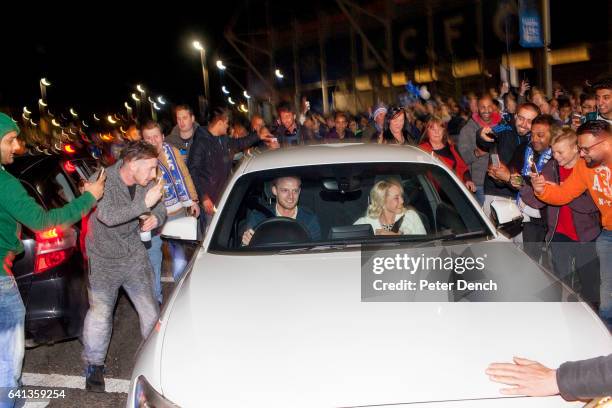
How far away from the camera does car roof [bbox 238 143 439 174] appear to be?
4.07 meters

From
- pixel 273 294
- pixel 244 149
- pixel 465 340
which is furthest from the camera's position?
pixel 244 149

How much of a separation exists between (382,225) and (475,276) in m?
1.03

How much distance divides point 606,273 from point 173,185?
3556 millimetres

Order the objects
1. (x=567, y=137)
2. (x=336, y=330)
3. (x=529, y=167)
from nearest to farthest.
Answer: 1. (x=336, y=330)
2. (x=567, y=137)
3. (x=529, y=167)

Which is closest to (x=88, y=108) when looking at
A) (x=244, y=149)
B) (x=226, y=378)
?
(x=244, y=149)

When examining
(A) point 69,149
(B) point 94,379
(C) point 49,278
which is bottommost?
(B) point 94,379

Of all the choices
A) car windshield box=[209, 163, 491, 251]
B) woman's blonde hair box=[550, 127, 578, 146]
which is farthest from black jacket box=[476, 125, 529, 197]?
car windshield box=[209, 163, 491, 251]

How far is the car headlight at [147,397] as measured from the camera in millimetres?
2312

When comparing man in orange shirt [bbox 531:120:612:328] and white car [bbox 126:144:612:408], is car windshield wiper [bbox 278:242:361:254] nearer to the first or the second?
white car [bbox 126:144:612:408]

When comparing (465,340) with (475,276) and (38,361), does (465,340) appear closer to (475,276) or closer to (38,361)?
(475,276)

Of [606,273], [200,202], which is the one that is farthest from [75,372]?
[606,273]

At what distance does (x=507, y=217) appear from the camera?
12.2 feet

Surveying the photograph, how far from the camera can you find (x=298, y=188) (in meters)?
4.11

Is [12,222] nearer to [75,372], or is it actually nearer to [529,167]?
[75,372]
